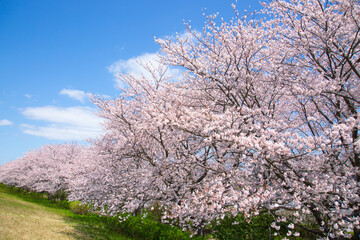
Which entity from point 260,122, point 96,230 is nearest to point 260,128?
point 260,122

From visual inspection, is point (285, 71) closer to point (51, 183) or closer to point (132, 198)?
point (132, 198)

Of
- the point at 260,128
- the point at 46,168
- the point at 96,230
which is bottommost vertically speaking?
the point at 96,230

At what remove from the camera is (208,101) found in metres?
8.77

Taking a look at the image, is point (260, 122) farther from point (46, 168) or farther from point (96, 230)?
point (46, 168)

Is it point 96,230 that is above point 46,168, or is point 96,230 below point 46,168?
below

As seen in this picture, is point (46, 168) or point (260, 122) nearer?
point (260, 122)

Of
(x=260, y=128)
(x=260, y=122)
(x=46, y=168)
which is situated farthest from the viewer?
(x=46, y=168)

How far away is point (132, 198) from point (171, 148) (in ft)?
7.03

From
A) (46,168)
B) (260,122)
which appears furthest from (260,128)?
(46,168)

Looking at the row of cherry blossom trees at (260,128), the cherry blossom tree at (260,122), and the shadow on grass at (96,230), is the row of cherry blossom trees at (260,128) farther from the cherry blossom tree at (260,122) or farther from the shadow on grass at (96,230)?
the shadow on grass at (96,230)

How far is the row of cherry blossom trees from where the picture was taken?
5.06m

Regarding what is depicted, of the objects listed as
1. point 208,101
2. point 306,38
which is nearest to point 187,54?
point 208,101

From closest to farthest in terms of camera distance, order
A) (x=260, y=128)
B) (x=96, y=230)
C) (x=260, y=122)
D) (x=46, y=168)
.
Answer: (x=260, y=128) < (x=260, y=122) < (x=96, y=230) < (x=46, y=168)

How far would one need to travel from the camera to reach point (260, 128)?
545 centimetres
